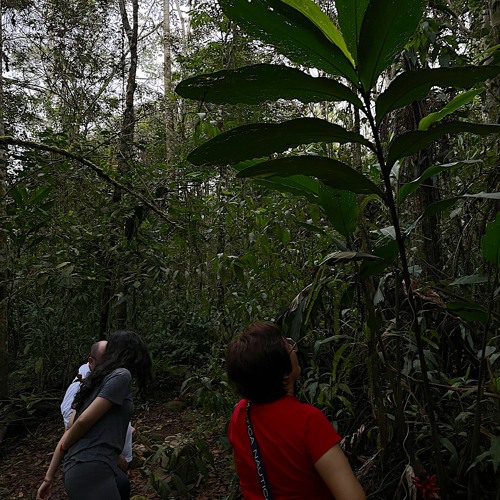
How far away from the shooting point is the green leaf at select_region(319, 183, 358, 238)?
1371mm

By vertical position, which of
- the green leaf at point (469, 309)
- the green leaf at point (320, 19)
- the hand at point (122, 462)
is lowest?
the hand at point (122, 462)

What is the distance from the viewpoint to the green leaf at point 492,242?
1263 mm

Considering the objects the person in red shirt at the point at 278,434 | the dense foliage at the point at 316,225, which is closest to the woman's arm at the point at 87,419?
the dense foliage at the point at 316,225

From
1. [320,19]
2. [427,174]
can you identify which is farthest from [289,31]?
[427,174]

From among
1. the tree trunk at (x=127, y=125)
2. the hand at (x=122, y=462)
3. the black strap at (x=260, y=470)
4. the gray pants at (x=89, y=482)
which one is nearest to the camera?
the black strap at (x=260, y=470)

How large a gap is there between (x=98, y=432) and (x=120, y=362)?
33 centimetres

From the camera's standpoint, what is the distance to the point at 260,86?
3.09 feet

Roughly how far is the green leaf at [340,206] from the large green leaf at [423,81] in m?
0.40

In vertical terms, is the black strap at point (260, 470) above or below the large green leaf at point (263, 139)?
below

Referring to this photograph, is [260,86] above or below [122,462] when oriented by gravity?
above

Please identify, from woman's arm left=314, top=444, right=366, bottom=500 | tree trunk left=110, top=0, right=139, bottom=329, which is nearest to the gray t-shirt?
woman's arm left=314, top=444, right=366, bottom=500

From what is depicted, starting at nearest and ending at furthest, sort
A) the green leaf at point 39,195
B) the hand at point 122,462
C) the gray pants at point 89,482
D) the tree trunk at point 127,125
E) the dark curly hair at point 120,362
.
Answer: the gray pants at point 89,482 → the dark curly hair at point 120,362 → the hand at point 122,462 → the green leaf at point 39,195 → the tree trunk at point 127,125

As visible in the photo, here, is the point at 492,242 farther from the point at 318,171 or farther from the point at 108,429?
the point at 108,429

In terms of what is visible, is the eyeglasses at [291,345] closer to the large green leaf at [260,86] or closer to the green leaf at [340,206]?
the green leaf at [340,206]
